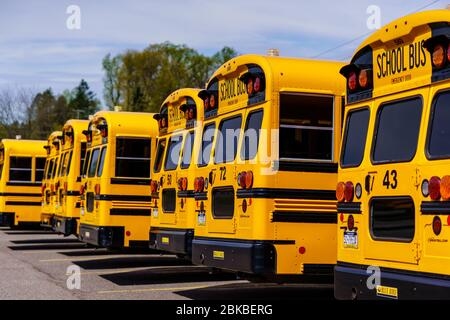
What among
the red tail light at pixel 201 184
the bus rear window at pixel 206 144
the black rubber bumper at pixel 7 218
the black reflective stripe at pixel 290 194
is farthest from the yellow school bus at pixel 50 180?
the black reflective stripe at pixel 290 194

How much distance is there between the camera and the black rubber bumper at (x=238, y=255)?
782 cm

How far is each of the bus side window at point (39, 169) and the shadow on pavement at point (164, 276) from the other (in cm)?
893

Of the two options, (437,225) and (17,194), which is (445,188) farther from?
(17,194)

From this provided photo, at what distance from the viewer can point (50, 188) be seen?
18609 millimetres

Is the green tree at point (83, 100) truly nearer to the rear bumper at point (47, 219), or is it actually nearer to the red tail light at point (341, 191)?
the rear bumper at point (47, 219)

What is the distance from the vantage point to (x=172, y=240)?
10.6 metres

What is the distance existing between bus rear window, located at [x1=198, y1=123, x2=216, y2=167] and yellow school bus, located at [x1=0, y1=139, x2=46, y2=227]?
1246cm

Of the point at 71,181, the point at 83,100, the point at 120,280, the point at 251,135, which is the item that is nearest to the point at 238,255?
the point at 251,135

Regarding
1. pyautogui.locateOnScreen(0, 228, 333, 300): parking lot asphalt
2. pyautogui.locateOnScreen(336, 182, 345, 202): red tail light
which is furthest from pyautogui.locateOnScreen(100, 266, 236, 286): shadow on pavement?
pyautogui.locateOnScreen(336, 182, 345, 202): red tail light

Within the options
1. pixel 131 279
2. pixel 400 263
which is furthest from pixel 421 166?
pixel 131 279

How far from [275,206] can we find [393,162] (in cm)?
202

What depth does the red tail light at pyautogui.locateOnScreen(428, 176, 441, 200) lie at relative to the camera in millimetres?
5457
